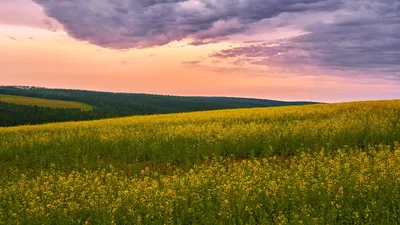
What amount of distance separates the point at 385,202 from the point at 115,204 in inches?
205

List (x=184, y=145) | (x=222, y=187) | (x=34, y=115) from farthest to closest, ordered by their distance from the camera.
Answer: (x=34, y=115)
(x=184, y=145)
(x=222, y=187)

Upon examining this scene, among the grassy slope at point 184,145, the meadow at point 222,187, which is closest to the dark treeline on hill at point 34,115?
the grassy slope at point 184,145

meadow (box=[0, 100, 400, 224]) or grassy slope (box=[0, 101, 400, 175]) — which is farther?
grassy slope (box=[0, 101, 400, 175])

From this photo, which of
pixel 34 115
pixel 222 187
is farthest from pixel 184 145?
pixel 34 115

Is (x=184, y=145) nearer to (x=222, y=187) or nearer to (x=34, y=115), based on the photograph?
(x=222, y=187)

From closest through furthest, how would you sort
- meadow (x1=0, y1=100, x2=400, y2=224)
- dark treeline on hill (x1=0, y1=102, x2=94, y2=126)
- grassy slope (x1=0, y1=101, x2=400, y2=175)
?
meadow (x1=0, y1=100, x2=400, y2=224)
grassy slope (x1=0, y1=101, x2=400, y2=175)
dark treeline on hill (x1=0, y1=102, x2=94, y2=126)

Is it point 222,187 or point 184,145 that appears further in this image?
point 184,145

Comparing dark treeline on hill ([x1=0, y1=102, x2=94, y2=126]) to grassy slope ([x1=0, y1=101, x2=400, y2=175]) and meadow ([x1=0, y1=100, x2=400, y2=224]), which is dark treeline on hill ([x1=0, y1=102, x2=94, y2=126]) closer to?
grassy slope ([x1=0, y1=101, x2=400, y2=175])

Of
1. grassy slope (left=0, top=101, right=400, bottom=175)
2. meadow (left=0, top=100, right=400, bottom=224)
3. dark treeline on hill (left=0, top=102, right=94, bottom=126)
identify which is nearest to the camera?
meadow (left=0, top=100, right=400, bottom=224)

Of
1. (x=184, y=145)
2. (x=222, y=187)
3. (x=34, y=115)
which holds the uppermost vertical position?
(x=222, y=187)

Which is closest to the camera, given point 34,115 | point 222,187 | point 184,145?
point 222,187

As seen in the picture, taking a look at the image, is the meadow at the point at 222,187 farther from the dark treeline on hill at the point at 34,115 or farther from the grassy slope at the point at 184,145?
the dark treeline on hill at the point at 34,115

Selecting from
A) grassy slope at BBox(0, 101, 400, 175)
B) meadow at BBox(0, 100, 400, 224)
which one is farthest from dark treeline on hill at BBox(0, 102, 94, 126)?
meadow at BBox(0, 100, 400, 224)

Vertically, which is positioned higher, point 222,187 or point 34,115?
point 222,187
